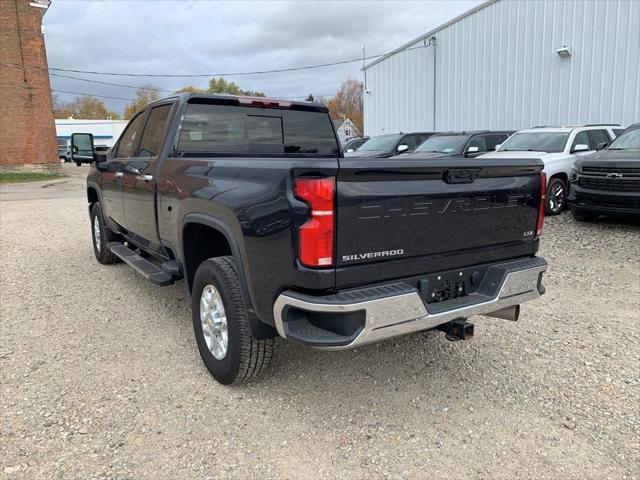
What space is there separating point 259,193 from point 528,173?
73.6 inches

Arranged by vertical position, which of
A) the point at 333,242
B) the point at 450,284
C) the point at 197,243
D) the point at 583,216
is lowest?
the point at 583,216

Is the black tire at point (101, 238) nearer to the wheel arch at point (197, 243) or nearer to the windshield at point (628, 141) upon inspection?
the wheel arch at point (197, 243)

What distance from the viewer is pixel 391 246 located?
2.84m

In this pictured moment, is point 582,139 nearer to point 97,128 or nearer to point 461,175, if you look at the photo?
point 461,175

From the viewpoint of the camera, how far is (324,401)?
336 cm

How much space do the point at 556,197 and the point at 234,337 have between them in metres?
8.57

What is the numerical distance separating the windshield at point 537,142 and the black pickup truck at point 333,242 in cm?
783

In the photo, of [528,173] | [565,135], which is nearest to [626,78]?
[565,135]

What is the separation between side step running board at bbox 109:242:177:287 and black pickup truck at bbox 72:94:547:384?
29 millimetres

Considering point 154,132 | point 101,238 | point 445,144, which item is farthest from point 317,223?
point 445,144

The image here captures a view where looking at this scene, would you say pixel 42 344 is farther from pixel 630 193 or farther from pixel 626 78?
pixel 626 78

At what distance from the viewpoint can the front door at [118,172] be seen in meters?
5.39

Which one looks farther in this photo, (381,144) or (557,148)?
(381,144)

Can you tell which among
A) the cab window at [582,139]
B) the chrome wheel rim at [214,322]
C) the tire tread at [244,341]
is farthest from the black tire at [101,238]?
the cab window at [582,139]
